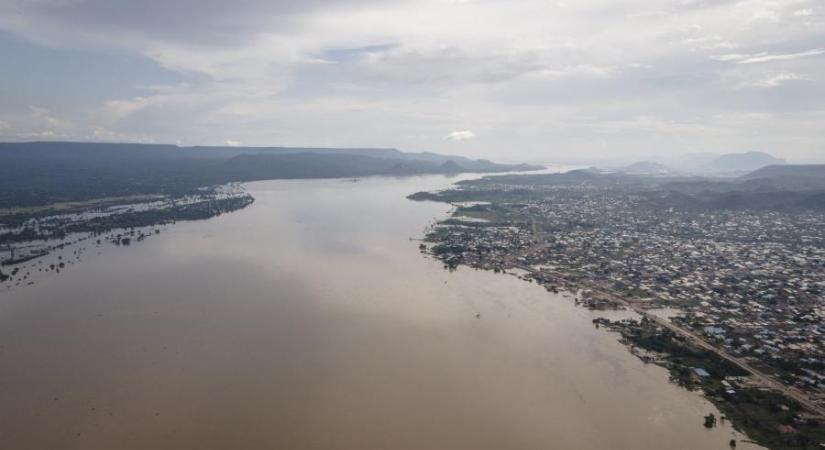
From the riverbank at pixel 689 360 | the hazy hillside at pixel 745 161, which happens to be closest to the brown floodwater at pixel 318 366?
the riverbank at pixel 689 360

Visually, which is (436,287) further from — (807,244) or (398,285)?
(807,244)

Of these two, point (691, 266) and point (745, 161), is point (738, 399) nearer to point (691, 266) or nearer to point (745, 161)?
point (691, 266)

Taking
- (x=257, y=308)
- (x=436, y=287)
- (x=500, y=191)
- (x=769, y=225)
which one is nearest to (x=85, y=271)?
(x=257, y=308)

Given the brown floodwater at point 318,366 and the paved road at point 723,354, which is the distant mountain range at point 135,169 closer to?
the brown floodwater at point 318,366

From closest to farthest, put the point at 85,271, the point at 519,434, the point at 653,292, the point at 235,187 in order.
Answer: the point at 519,434
the point at 653,292
the point at 85,271
the point at 235,187

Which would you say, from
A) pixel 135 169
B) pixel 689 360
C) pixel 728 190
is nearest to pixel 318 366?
pixel 689 360
